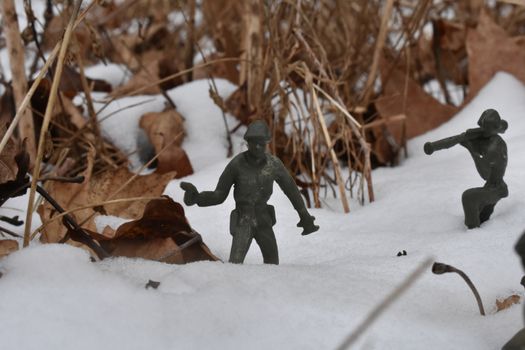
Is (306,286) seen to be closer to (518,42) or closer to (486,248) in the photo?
(486,248)

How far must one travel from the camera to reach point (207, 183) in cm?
209

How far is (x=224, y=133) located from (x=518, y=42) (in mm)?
1141

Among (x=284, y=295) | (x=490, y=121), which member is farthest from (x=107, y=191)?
(x=490, y=121)

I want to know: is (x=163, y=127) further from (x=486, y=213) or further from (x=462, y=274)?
(x=462, y=274)

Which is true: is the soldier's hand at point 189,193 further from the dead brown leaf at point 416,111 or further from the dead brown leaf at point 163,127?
the dead brown leaf at point 416,111

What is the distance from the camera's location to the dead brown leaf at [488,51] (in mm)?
2619

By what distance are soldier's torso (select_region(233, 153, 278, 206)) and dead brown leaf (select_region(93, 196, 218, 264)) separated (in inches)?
5.9

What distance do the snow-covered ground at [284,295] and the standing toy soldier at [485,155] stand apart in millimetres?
55

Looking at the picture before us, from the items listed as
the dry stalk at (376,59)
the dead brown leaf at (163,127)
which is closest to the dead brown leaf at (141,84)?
the dead brown leaf at (163,127)

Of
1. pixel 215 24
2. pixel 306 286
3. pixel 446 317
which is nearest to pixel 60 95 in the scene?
pixel 215 24

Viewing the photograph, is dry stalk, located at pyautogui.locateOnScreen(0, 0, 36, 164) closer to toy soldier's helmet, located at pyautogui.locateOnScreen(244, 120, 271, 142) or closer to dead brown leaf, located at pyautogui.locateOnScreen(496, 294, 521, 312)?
toy soldier's helmet, located at pyautogui.locateOnScreen(244, 120, 271, 142)

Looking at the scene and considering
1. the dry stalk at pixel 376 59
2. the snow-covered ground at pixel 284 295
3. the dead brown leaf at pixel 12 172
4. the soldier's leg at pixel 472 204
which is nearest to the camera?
the snow-covered ground at pixel 284 295

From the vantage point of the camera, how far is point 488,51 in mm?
2629

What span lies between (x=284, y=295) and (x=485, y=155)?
610mm
